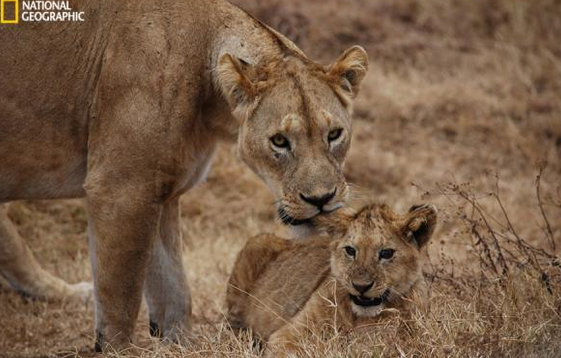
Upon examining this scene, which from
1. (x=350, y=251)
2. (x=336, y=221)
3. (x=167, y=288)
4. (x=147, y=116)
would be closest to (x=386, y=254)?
(x=350, y=251)

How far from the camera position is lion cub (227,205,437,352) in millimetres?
4910

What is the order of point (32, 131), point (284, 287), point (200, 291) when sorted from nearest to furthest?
point (32, 131), point (284, 287), point (200, 291)

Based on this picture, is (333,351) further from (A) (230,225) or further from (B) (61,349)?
(A) (230,225)

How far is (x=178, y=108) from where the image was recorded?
17.2 feet

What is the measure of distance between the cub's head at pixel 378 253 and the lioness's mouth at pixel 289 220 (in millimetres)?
112

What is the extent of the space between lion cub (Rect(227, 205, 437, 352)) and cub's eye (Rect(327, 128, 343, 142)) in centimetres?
37

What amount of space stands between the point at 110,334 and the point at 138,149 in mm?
1002

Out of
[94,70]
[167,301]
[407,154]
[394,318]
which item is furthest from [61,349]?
[407,154]

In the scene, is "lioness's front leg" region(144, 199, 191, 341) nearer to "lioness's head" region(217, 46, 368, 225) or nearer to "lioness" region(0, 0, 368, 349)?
"lioness" region(0, 0, 368, 349)

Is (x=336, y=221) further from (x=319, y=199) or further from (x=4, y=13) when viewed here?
(x=4, y=13)

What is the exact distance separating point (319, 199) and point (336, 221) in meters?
0.16

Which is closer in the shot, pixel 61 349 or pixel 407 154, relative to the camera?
pixel 61 349

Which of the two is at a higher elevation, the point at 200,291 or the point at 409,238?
the point at 409,238

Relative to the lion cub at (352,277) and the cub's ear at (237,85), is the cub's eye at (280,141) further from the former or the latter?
the lion cub at (352,277)
